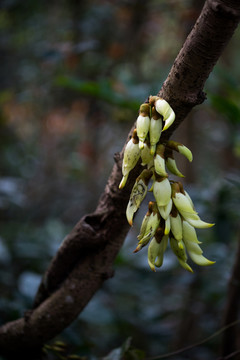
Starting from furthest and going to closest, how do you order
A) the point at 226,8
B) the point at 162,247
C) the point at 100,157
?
the point at 100,157
the point at 162,247
the point at 226,8

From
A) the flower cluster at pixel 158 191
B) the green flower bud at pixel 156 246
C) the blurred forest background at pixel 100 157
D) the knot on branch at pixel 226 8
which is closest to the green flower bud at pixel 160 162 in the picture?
the flower cluster at pixel 158 191

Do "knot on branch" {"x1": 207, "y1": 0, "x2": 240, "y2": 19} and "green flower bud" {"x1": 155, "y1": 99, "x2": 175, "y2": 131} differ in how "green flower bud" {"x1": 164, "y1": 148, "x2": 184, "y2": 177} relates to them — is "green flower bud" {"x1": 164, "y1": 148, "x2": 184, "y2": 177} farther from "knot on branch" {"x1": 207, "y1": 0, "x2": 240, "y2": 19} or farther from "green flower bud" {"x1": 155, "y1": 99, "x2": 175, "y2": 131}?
"knot on branch" {"x1": 207, "y1": 0, "x2": 240, "y2": 19}

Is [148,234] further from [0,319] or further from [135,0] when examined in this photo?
[135,0]

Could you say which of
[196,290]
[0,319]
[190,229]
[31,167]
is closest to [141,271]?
[196,290]

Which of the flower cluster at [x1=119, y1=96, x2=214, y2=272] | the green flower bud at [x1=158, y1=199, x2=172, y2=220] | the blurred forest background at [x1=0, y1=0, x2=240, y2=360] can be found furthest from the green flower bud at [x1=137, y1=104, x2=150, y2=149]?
the blurred forest background at [x1=0, y1=0, x2=240, y2=360]

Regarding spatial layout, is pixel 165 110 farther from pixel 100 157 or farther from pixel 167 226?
pixel 100 157

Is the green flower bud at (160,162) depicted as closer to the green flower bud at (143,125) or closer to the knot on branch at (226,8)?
the green flower bud at (143,125)

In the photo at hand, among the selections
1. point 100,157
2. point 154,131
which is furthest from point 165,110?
point 100,157

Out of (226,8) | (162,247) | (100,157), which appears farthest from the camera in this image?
(100,157)

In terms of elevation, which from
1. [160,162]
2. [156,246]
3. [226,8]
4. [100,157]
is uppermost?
[226,8]
